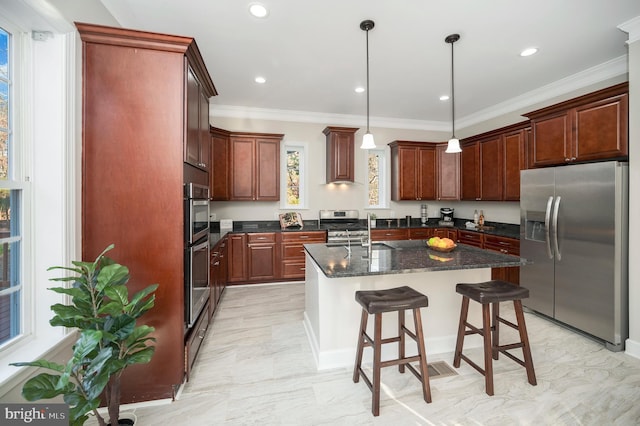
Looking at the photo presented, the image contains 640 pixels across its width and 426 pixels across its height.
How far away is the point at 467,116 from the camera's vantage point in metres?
5.14

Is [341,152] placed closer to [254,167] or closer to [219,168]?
[254,167]

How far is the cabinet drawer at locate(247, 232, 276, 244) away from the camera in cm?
433

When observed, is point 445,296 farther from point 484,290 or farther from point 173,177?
point 173,177

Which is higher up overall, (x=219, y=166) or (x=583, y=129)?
(x=583, y=129)

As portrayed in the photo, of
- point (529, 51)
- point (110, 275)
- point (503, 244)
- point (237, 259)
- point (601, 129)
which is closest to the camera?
point (110, 275)

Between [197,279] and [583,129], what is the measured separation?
157 inches

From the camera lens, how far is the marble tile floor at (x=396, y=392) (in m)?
1.72

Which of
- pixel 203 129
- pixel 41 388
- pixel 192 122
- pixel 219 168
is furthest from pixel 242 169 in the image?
pixel 41 388

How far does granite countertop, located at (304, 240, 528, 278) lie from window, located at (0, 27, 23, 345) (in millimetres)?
1725

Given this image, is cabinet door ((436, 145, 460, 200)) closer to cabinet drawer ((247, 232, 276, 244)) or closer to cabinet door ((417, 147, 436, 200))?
cabinet door ((417, 147, 436, 200))

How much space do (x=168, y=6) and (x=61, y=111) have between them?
135 cm

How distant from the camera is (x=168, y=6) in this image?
2.25 m

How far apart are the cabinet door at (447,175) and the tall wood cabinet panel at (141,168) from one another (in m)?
4.63

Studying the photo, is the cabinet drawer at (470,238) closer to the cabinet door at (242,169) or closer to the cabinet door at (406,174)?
the cabinet door at (406,174)
